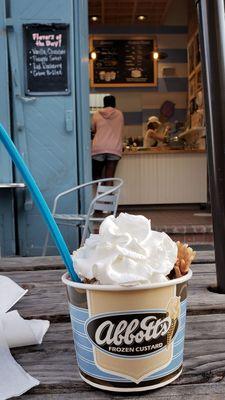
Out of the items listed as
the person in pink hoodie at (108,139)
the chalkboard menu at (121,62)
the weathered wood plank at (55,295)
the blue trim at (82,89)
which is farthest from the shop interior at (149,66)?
the weathered wood plank at (55,295)

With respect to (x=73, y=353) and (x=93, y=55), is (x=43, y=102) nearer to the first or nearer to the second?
(x=73, y=353)

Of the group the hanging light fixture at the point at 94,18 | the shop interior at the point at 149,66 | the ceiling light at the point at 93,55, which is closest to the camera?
the shop interior at the point at 149,66

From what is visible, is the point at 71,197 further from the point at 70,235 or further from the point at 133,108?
the point at 133,108

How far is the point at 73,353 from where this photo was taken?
0.62m

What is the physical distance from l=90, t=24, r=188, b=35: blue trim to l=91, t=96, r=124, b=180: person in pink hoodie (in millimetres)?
3032

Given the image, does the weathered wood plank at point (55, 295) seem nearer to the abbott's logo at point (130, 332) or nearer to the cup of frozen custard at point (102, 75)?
the abbott's logo at point (130, 332)

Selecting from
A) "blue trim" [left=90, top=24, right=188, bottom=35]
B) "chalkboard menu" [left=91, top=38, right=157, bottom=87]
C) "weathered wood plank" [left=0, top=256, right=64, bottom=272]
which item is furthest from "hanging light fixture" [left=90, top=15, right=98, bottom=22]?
"weathered wood plank" [left=0, top=256, right=64, bottom=272]

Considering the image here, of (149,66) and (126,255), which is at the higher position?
(149,66)

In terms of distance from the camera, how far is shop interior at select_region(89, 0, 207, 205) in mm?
7344

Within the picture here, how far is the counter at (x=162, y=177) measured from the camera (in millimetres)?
5980

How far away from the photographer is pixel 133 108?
898 cm

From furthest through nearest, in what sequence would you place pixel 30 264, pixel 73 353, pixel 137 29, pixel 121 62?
pixel 121 62 → pixel 137 29 → pixel 30 264 → pixel 73 353

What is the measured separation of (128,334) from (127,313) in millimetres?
26

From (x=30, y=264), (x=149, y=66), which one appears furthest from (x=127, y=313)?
(x=149, y=66)
